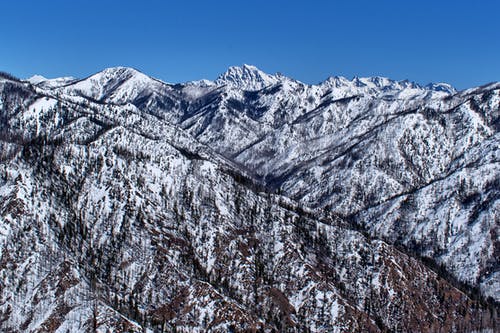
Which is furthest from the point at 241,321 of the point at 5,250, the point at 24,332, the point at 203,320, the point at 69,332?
the point at 5,250

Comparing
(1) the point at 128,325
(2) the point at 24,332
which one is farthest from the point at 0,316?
(1) the point at 128,325

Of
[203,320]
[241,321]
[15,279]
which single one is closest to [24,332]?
[15,279]

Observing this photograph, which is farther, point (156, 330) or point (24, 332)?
point (156, 330)

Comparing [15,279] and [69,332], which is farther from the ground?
[15,279]

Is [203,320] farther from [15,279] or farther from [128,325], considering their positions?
[15,279]

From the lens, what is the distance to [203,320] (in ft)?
649

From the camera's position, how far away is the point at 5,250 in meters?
199

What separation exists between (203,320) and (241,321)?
43.5ft

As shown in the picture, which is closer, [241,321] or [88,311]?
[88,311]

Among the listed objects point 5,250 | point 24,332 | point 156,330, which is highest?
point 5,250

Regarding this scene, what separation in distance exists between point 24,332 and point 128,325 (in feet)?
110

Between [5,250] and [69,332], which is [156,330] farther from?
[5,250]

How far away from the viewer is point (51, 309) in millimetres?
182625

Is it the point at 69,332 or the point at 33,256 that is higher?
the point at 33,256
